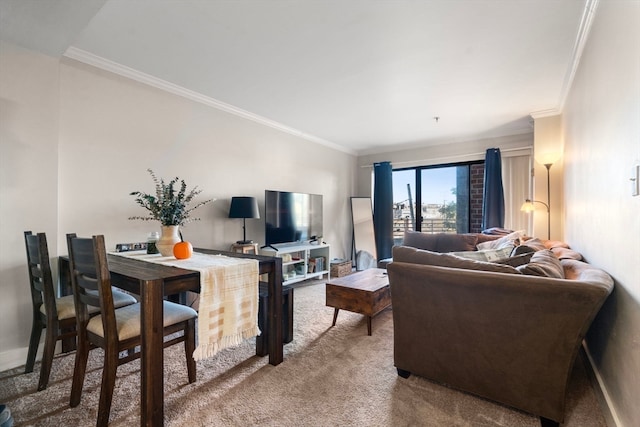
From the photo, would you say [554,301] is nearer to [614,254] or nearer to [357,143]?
[614,254]

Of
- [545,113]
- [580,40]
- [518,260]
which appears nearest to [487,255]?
[518,260]

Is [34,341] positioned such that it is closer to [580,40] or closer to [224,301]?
[224,301]

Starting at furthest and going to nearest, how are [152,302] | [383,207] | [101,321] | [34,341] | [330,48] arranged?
[383,207] < [330,48] < [34,341] < [101,321] < [152,302]

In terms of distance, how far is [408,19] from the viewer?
197cm

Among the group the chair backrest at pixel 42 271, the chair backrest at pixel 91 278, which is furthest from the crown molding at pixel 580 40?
the chair backrest at pixel 42 271

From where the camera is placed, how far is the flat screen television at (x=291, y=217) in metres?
3.88

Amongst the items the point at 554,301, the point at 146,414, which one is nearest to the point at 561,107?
the point at 554,301

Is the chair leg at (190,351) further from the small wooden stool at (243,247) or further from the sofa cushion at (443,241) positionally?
the sofa cushion at (443,241)

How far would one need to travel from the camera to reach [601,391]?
5.32ft

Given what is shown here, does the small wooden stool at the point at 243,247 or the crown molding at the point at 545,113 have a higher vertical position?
the crown molding at the point at 545,113

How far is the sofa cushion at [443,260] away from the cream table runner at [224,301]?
2.95 ft

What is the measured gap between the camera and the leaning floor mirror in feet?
18.4

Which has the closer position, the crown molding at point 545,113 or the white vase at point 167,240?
the white vase at point 167,240

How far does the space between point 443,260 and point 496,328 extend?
408 millimetres
